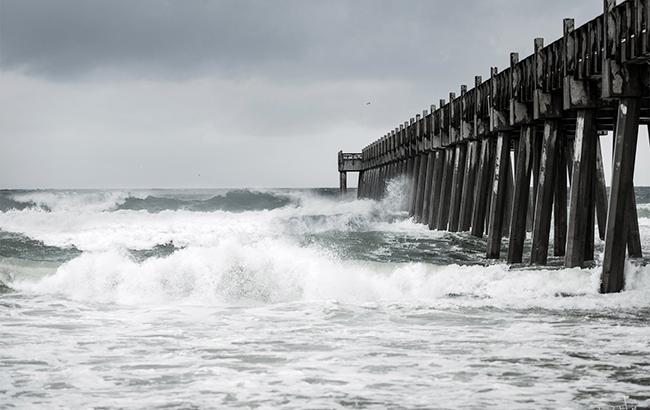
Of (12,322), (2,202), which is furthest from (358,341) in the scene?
(2,202)

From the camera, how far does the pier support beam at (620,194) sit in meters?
11.9

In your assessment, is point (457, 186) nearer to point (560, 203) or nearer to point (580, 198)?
point (560, 203)

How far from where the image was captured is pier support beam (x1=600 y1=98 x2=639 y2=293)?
1188 cm

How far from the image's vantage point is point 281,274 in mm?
14711

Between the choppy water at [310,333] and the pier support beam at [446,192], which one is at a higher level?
the pier support beam at [446,192]

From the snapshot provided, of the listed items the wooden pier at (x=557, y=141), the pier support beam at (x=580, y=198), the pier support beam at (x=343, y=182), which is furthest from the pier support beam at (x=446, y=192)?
the pier support beam at (x=343, y=182)

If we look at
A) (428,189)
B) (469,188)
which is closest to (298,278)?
(469,188)

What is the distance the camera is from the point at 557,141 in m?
15.4

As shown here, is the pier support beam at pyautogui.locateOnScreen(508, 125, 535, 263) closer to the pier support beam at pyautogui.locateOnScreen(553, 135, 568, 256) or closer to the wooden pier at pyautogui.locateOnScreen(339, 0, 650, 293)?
the wooden pier at pyautogui.locateOnScreen(339, 0, 650, 293)

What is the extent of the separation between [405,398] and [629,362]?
243 centimetres

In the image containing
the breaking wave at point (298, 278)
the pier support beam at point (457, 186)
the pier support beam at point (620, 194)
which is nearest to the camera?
the pier support beam at point (620, 194)

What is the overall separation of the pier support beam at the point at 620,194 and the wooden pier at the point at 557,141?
0.01 metres

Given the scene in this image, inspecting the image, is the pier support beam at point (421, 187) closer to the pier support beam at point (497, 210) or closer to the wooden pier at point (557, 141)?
the wooden pier at point (557, 141)

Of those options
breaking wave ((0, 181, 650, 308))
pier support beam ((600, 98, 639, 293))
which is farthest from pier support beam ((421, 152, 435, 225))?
pier support beam ((600, 98, 639, 293))
